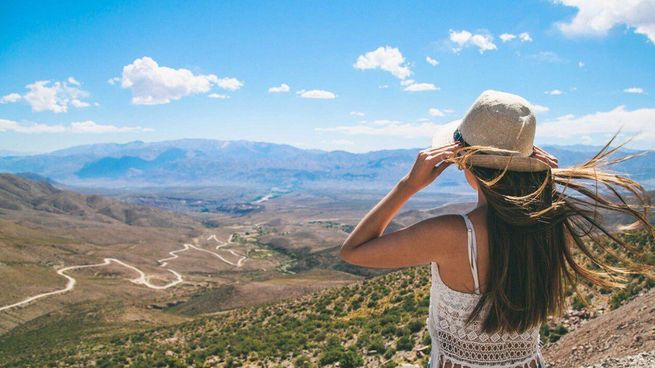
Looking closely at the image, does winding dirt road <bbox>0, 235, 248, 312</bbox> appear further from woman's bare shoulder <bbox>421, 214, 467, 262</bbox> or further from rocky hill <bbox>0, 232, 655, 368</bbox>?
woman's bare shoulder <bbox>421, 214, 467, 262</bbox>

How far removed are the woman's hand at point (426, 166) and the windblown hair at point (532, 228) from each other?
0.06 m

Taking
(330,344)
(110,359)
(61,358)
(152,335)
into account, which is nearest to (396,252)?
(330,344)

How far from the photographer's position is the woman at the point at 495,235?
7.22 feet

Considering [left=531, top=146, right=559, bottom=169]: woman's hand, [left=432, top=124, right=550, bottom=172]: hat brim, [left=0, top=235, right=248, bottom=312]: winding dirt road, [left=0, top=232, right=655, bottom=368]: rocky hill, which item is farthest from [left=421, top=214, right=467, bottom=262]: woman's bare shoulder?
[left=0, top=235, right=248, bottom=312]: winding dirt road

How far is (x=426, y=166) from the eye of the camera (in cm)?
224

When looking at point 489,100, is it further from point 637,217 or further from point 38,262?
point 38,262

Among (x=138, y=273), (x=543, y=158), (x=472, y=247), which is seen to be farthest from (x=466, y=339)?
(x=138, y=273)

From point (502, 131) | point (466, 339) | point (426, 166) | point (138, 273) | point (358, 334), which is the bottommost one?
point (138, 273)

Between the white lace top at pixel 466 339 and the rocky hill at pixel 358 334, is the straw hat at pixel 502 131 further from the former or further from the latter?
the rocky hill at pixel 358 334

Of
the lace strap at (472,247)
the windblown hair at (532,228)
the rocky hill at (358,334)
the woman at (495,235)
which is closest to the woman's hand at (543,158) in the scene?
the woman at (495,235)

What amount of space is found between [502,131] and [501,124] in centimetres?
4

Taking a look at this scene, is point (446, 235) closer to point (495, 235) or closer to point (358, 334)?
point (495, 235)

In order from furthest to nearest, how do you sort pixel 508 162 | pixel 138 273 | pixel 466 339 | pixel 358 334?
1. pixel 138 273
2. pixel 358 334
3. pixel 466 339
4. pixel 508 162

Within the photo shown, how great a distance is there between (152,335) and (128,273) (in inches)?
2609
